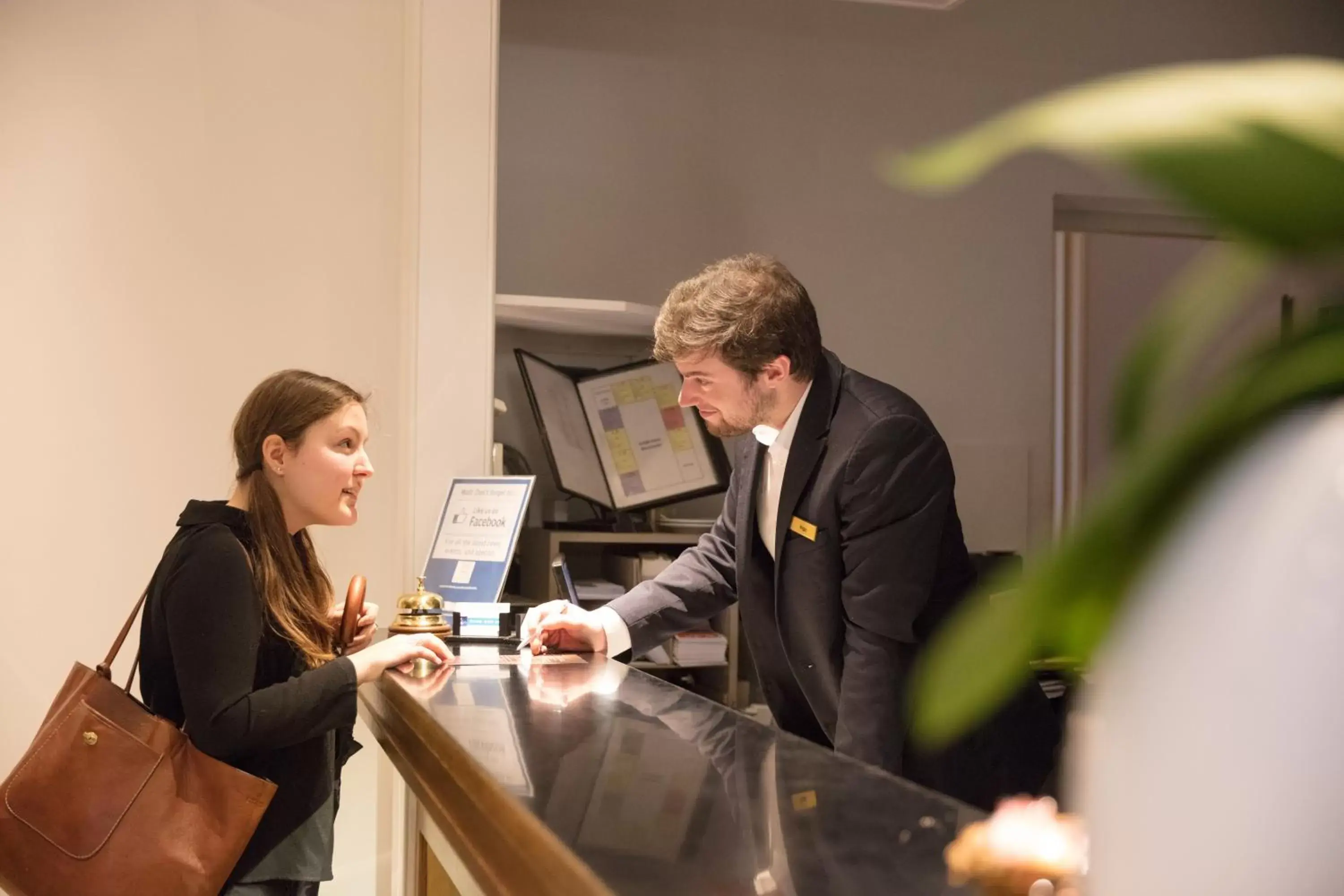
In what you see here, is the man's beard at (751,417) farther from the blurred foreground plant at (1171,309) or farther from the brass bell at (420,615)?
the blurred foreground plant at (1171,309)

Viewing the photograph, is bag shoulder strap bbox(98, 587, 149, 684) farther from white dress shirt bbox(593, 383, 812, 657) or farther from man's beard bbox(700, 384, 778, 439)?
man's beard bbox(700, 384, 778, 439)

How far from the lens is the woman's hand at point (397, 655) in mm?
2010

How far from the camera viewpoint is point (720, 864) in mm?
878

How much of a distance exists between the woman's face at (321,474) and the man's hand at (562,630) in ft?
1.29

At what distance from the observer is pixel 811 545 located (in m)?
2.25

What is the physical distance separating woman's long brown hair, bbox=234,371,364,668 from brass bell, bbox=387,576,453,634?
0.28 meters

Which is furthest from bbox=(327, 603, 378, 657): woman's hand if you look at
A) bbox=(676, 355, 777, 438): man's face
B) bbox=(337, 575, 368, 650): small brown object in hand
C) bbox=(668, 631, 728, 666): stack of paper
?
bbox=(668, 631, 728, 666): stack of paper

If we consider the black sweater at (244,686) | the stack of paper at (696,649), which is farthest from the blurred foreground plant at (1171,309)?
the stack of paper at (696,649)

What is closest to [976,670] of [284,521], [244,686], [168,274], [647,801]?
[647,801]

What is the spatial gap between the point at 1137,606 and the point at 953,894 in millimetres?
467

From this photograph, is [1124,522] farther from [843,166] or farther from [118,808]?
[843,166]

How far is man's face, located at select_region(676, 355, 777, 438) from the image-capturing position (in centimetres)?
240

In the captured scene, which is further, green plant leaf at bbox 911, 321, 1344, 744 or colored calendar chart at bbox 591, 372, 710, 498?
colored calendar chart at bbox 591, 372, 710, 498

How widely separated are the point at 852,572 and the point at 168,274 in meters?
2.16
